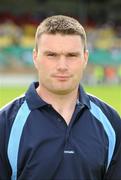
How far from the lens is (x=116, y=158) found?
3.78 meters

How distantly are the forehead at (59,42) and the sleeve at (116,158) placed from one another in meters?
0.47

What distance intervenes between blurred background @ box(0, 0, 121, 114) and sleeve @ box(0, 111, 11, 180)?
37.1 feet

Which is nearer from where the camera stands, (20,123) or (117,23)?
(20,123)

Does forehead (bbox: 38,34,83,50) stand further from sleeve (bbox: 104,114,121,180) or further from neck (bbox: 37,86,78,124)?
sleeve (bbox: 104,114,121,180)

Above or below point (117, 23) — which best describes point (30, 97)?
above

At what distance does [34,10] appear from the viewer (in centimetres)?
3672

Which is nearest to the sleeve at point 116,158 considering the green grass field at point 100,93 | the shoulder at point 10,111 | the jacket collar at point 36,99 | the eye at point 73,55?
the jacket collar at point 36,99

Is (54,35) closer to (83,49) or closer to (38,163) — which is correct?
(83,49)

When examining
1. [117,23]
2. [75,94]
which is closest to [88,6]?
[117,23]

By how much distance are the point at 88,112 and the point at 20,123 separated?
40cm

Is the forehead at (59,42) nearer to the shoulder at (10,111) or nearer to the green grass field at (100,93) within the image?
the shoulder at (10,111)

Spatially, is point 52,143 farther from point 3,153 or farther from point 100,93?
point 100,93

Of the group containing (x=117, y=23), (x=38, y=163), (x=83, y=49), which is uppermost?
(x=83, y=49)

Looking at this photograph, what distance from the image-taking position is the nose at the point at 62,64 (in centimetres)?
360
